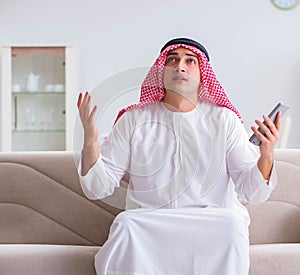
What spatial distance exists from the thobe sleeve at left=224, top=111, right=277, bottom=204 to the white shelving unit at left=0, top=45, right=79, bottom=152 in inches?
124

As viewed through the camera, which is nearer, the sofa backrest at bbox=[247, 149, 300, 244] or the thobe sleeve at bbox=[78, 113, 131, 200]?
the thobe sleeve at bbox=[78, 113, 131, 200]

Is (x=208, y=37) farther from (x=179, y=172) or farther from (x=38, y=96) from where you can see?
(x=179, y=172)

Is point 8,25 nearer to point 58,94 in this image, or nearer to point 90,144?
point 58,94

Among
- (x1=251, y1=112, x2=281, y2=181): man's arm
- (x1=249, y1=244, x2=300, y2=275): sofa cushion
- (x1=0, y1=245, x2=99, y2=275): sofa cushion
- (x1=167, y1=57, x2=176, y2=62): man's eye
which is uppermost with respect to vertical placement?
(x1=167, y1=57, x2=176, y2=62): man's eye

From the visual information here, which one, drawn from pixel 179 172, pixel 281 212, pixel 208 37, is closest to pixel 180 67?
pixel 179 172

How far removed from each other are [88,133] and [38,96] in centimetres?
354

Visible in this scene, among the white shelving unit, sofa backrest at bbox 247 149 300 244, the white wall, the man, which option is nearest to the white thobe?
the man

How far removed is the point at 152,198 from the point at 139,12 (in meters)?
3.62

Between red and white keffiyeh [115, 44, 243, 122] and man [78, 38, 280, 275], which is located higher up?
red and white keffiyeh [115, 44, 243, 122]

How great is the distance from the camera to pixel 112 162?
2.40 meters

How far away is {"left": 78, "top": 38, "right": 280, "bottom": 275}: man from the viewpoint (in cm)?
208

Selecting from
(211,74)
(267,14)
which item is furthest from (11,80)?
(211,74)

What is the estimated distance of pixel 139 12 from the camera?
224 inches

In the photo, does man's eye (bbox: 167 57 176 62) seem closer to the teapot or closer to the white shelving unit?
the white shelving unit
